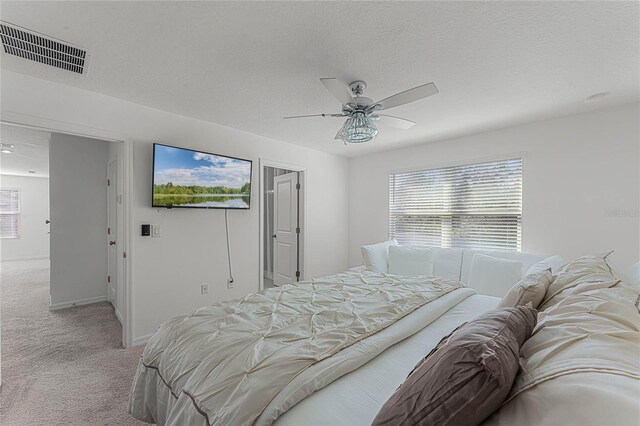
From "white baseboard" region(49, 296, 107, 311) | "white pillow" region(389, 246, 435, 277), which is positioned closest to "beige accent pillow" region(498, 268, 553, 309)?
"white pillow" region(389, 246, 435, 277)

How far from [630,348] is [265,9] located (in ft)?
6.76

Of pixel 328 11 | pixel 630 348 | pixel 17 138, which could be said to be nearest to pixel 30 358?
pixel 17 138

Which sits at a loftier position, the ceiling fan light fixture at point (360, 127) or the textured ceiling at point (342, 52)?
the textured ceiling at point (342, 52)

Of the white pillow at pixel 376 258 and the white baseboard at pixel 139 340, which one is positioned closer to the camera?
the white baseboard at pixel 139 340

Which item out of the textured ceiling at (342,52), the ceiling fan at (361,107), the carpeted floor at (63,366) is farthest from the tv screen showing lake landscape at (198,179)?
the ceiling fan at (361,107)

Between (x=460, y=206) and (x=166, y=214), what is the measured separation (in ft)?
12.8

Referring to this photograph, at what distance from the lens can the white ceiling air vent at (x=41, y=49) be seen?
5.85 feet

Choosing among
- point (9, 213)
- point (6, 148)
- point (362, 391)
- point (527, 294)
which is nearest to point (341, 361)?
point (362, 391)

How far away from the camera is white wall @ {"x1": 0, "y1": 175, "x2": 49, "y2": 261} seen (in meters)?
7.50

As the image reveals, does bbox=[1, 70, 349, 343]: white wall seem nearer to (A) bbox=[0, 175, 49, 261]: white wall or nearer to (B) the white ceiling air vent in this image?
(B) the white ceiling air vent

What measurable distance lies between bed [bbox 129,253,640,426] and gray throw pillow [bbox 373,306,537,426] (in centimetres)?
6

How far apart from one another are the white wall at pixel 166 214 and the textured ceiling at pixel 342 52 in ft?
0.55

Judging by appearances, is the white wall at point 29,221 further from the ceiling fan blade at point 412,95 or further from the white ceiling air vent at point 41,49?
the ceiling fan blade at point 412,95

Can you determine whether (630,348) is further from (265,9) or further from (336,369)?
(265,9)
